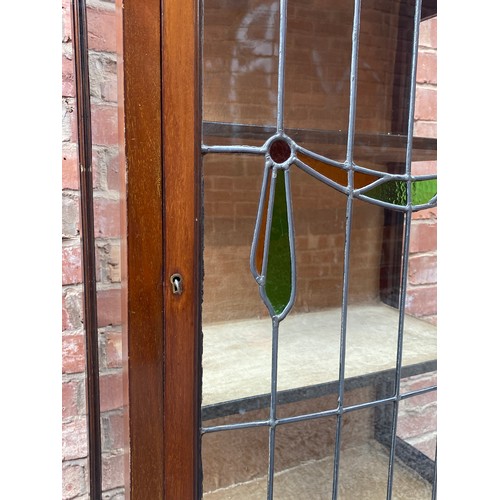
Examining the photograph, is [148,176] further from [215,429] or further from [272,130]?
[215,429]

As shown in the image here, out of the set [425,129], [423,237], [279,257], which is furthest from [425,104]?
[279,257]

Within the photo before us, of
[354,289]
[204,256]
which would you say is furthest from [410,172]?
[204,256]

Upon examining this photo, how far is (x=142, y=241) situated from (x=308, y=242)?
17 cm

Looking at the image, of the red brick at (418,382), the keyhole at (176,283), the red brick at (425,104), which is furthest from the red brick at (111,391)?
the red brick at (425,104)

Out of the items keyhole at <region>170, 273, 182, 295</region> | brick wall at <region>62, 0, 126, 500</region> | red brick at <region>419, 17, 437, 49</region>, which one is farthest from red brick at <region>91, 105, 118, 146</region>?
red brick at <region>419, 17, 437, 49</region>

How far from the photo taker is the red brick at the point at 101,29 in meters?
0.44

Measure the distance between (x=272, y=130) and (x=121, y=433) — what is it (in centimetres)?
33

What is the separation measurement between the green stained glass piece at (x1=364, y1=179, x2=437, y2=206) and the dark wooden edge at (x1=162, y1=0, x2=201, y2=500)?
0.66 ft

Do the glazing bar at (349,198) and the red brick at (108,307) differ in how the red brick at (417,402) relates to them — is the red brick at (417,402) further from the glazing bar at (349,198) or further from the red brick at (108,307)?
the red brick at (108,307)

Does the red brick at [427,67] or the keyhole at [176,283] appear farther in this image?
the red brick at [427,67]

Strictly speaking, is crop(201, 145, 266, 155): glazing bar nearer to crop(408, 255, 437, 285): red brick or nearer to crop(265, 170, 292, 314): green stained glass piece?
crop(265, 170, 292, 314): green stained glass piece

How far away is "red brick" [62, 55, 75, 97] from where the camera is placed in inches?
24.0

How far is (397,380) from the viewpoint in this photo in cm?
57

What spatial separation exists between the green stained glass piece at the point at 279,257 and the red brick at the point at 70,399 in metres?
0.36
